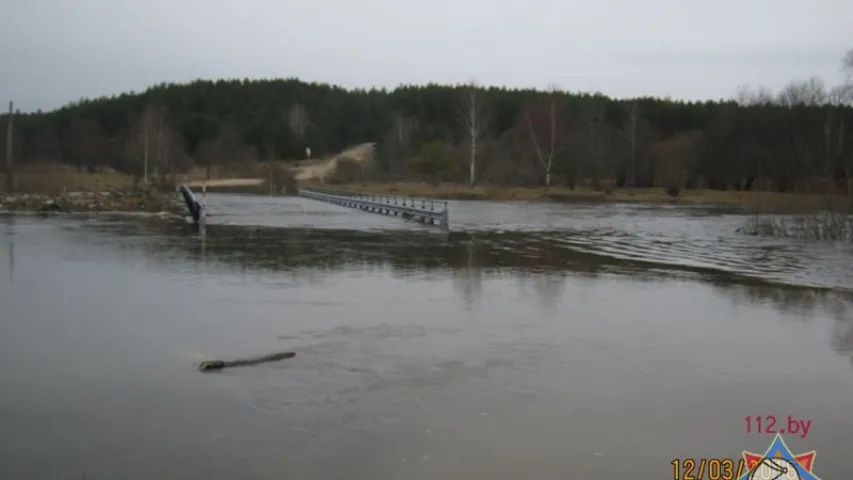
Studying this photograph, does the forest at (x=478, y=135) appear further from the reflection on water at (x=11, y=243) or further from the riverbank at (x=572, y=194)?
the reflection on water at (x=11, y=243)

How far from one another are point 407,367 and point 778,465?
169 inches

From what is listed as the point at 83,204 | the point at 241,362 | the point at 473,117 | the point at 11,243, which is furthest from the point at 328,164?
the point at 241,362

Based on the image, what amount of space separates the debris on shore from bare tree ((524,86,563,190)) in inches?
1672

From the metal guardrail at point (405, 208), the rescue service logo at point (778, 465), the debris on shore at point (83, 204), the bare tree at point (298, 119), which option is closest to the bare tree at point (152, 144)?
the metal guardrail at point (405, 208)

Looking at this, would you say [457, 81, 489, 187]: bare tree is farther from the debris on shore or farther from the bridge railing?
the debris on shore

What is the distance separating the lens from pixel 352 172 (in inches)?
3565

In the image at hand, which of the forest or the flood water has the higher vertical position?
the forest

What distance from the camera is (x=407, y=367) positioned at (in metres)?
9.05

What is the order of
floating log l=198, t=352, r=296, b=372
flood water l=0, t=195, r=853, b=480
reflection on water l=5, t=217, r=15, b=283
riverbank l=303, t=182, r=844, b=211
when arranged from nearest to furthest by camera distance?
1. flood water l=0, t=195, r=853, b=480
2. floating log l=198, t=352, r=296, b=372
3. reflection on water l=5, t=217, r=15, b=283
4. riverbank l=303, t=182, r=844, b=211

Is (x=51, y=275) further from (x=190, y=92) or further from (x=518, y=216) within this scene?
(x=190, y=92)

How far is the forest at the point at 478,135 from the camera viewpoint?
76000 millimetres

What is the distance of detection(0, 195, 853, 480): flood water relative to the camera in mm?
6324

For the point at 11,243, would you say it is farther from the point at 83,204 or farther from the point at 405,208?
the point at 83,204

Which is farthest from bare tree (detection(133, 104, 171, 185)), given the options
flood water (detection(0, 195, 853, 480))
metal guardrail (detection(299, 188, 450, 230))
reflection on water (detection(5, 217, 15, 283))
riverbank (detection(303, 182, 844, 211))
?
flood water (detection(0, 195, 853, 480))
